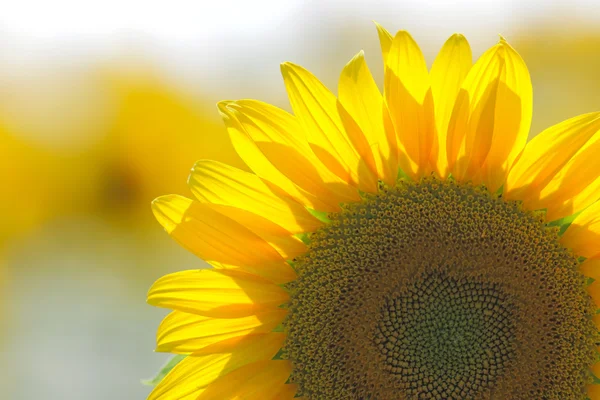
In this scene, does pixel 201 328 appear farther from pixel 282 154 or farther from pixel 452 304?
pixel 452 304

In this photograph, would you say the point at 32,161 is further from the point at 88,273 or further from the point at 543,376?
the point at 543,376


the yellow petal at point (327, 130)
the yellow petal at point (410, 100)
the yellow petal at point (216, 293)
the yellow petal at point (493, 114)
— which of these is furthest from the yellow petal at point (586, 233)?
the yellow petal at point (216, 293)

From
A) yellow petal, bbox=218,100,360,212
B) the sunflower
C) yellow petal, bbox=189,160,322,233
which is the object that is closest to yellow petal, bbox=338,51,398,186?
the sunflower

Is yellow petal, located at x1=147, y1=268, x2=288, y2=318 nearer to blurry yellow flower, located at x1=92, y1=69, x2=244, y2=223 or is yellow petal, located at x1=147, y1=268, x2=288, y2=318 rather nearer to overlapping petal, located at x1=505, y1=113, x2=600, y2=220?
overlapping petal, located at x1=505, y1=113, x2=600, y2=220

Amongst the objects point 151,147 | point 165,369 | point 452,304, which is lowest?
point 452,304

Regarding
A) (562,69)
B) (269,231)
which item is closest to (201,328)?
(269,231)

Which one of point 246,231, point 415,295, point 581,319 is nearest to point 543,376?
point 581,319
